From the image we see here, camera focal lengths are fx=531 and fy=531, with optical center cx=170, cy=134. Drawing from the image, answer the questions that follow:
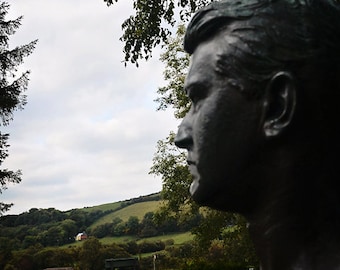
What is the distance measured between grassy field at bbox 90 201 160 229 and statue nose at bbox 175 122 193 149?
82859 millimetres

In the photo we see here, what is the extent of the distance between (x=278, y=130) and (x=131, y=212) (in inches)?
3519

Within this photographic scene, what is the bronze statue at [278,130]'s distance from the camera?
1.74m

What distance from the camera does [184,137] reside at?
1962 millimetres

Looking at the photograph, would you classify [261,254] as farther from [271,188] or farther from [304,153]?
[304,153]

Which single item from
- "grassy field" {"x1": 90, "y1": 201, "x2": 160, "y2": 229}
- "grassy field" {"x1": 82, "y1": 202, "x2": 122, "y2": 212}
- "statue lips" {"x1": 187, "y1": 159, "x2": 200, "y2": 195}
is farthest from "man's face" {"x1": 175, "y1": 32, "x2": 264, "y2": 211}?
"grassy field" {"x1": 82, "y1": 202, "x2": 122, "y2": 212}

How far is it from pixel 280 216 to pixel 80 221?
90306 millimetres

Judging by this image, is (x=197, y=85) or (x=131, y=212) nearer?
(x=197, y=85)

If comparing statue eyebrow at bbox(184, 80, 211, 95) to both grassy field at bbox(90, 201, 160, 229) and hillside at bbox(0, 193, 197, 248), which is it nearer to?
hillside at bbox(0, 193, 197, 248)

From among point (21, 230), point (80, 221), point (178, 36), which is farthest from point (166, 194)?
point (80, 221)

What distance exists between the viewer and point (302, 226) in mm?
1729

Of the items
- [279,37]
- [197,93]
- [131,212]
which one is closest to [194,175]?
[197,93]

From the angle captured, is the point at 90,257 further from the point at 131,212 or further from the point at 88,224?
the point at 88,224

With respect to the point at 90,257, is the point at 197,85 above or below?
above

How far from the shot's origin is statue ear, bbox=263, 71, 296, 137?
5.71 feet
